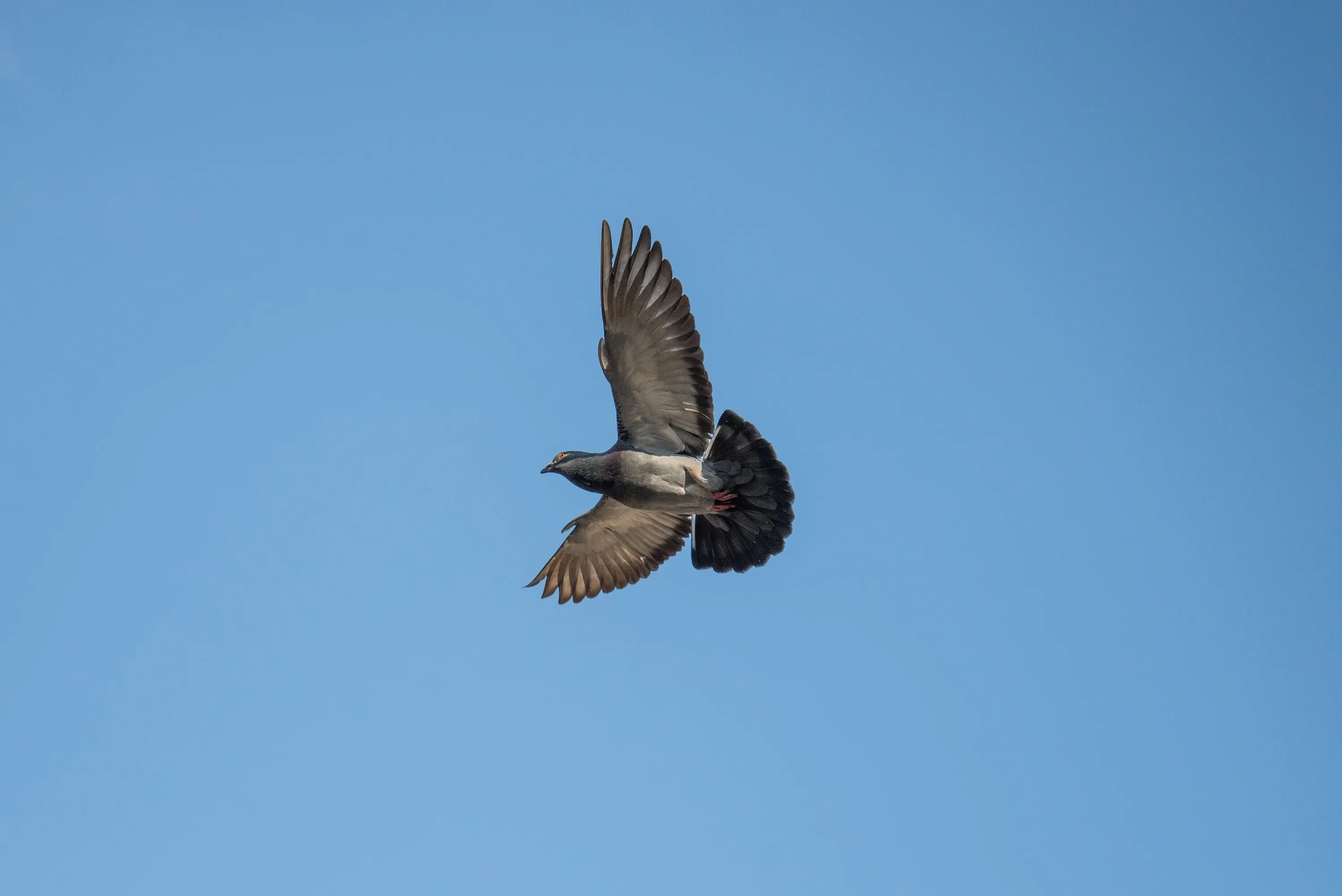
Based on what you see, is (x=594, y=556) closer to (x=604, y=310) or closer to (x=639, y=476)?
(x=639, y=476)

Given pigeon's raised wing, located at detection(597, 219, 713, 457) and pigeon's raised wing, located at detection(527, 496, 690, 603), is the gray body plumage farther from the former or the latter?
pigeon's raised wing, located at detection(527, 496, 690, 603)

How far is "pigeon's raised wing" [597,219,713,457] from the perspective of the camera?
1264cm

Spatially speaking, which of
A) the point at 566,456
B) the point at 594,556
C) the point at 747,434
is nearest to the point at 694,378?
the point at 747,434

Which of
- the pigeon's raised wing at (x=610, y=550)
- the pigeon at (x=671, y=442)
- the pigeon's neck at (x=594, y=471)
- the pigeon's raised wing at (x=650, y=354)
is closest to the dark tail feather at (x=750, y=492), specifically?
the pigeon at (x=671, y=442)

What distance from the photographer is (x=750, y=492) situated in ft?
43.2

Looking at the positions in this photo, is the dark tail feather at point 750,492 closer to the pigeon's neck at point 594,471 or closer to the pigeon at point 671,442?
the pigeon at point 671,442

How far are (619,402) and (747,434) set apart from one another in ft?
5.12

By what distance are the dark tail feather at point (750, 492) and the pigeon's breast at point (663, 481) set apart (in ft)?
0.75

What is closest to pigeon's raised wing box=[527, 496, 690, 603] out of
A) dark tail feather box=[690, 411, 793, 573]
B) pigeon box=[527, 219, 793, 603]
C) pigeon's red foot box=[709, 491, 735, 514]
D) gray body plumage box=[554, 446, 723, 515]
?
pigeon box=[527, 219, 793, 603]

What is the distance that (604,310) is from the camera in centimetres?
1265

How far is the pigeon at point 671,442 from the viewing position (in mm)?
12680

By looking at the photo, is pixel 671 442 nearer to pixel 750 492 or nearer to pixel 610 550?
pixel 750 492

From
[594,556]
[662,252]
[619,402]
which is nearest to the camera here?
[662,252]

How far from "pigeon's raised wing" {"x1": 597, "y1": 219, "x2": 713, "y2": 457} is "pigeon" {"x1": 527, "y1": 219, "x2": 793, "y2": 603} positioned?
0.01 m
